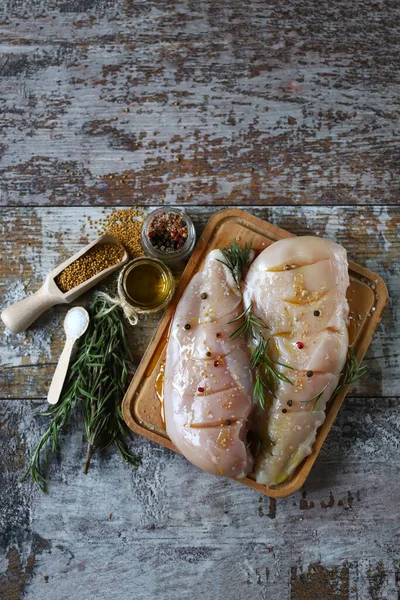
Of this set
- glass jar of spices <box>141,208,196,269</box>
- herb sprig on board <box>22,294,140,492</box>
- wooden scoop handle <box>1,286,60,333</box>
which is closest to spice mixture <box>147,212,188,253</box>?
glass jar of spices <box>141,208,196,269</box>

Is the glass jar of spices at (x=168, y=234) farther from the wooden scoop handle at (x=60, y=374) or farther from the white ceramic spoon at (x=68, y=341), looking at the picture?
the wooden scoop handle at (x=60, y=374)

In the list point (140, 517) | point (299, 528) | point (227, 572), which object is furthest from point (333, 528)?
point (140, 517)

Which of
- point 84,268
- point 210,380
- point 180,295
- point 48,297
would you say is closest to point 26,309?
point 48,297

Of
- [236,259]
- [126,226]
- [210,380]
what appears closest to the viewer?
[210,380]

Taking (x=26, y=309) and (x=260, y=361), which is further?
(x=26, y=309)

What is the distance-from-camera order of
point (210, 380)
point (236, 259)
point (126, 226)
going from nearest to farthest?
1. point (210, 380)
2. point (236, 259)
3. point (126, 226)

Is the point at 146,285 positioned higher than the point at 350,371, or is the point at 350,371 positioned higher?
the point at 146,285

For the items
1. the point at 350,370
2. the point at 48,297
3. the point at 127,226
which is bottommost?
the point at 350,370

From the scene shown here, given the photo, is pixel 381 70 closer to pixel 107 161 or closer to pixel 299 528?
pixel 107 161

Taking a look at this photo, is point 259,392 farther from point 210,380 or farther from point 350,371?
point 350,371
